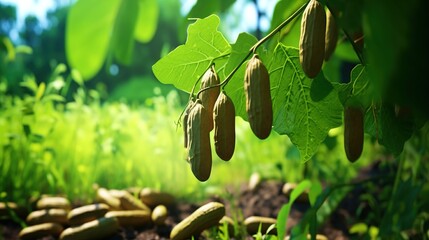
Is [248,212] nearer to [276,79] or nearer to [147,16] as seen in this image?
[147,16]

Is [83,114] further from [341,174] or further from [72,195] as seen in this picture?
[341,174]

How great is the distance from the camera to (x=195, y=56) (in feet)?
2.82

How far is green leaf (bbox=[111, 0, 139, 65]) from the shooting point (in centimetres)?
143

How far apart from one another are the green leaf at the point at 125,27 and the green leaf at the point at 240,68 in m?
0.67

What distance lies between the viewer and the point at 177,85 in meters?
0.87

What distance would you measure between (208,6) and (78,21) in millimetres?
419

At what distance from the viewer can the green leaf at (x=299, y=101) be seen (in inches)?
33.1

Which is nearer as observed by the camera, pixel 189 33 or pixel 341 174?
pixel 189 33

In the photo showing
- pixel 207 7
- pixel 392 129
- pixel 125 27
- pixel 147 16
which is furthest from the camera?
pixel 147 16

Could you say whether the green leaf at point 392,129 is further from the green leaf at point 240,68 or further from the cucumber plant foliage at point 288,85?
the green leaf at point 240,68

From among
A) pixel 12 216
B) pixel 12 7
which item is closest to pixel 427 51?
pixel 12 216

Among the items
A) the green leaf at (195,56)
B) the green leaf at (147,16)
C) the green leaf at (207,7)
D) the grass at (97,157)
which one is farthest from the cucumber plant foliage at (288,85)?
the grass at (97,157)

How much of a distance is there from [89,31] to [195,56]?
706 mm

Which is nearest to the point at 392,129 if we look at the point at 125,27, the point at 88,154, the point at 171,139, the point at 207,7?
the point at 207,7
